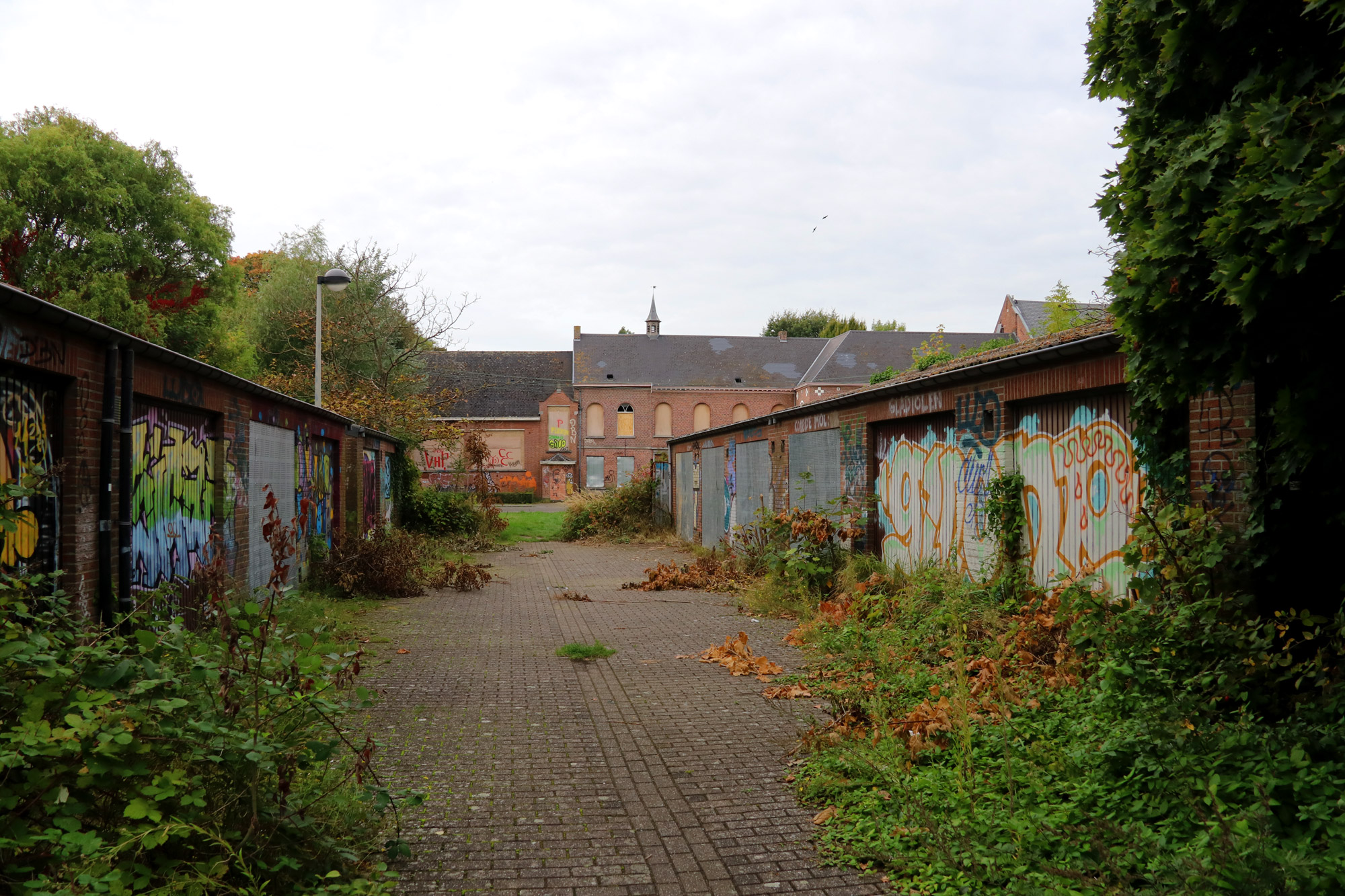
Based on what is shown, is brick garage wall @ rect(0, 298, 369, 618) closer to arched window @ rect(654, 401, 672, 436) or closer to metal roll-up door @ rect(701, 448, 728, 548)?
metal roll-up door @ rect(701, 448, 728, 548)

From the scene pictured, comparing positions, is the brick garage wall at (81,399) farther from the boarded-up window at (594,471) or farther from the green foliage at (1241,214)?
the boarded-up window at (594,471)

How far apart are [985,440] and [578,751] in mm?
5950

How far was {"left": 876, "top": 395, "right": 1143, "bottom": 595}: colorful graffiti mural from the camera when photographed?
745 centimetres

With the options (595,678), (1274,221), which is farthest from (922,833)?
(595,678)

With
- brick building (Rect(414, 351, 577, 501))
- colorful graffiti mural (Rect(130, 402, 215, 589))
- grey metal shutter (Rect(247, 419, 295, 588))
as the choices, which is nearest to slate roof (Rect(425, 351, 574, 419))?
brick building (Rect(414, 351, 577, 501))

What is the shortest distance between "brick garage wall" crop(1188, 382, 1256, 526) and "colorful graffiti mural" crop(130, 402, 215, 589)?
712 cm

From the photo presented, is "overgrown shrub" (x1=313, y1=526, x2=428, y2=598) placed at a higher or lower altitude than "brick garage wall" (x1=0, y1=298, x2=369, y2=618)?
lower

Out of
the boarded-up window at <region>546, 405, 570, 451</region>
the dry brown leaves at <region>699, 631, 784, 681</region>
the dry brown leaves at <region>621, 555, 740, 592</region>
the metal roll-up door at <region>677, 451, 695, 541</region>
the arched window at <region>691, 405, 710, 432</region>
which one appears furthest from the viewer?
the arched window at <region>691, 405, 710, 432</region>

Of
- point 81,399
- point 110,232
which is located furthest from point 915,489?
point 110,232

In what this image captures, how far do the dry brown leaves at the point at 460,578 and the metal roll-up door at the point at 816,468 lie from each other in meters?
5.53

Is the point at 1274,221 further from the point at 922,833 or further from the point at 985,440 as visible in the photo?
the point at 985,440

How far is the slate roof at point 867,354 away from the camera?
51781mm

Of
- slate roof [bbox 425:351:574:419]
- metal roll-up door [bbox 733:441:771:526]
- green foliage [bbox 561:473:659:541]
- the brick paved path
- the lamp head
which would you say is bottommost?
the brick paved path

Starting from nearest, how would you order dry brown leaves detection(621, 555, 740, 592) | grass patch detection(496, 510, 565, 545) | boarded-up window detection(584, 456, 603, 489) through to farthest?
1. dry brown leaves detection(621, 555, 740, 592)
2. grass patch detection(496, 510, 565, 545)
3. boarded-up window detection(584, 456, 603, 489)
